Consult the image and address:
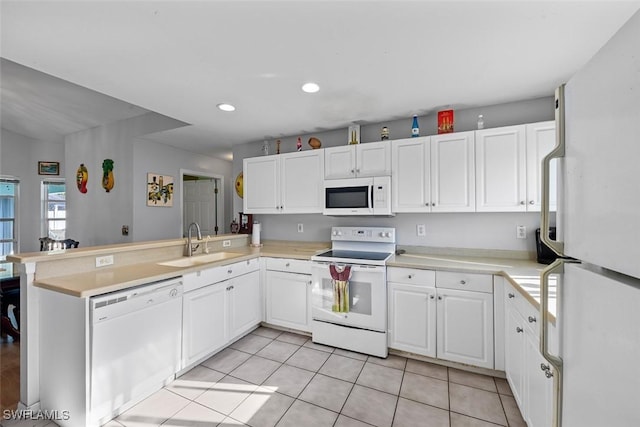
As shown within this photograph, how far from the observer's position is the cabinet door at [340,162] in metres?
2.97

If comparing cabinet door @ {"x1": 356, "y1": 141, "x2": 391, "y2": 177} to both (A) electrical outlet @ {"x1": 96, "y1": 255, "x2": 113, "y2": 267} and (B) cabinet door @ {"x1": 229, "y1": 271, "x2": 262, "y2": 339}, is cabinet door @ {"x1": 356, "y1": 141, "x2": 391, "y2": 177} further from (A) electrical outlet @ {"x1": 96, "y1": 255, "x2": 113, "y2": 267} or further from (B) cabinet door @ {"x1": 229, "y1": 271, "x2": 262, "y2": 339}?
(A) electrical outlet @ {"x1": 96, "y1": 255, "x2": 113, "y2": 267}

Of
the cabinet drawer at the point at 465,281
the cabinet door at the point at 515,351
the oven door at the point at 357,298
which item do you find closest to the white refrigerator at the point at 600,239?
Answer: the cabinet door at the point at 515,351

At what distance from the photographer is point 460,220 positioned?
278cm

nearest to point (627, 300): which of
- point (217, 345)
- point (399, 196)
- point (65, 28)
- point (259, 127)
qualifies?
point (399, 196)

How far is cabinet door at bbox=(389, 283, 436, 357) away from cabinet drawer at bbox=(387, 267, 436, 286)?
41 millimetres

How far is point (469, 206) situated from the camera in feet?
8.20

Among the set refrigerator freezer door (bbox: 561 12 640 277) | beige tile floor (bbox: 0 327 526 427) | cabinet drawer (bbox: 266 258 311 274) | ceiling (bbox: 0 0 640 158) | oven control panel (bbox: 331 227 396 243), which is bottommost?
beige tile floor (bbox: 0 327 526 427)

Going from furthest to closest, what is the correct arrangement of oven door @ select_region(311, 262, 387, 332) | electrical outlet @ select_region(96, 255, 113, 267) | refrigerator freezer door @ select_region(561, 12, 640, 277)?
oven door @ select_region(311, 262, 387, 332)
electrical outlet @ select_region(96, 255, 113, 267)
refrigerator freezer door @ select_region(561, 12, 640, 277)

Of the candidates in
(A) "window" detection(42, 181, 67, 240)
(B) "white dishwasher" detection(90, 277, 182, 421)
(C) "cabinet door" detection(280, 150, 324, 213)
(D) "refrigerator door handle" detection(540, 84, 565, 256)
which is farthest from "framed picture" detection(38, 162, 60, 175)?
(D) "refrigerator door handle" detection(540, 84, 565, 256)

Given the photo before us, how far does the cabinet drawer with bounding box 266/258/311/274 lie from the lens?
287 centimetres

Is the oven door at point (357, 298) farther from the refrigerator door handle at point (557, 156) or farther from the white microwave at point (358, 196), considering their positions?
the refrigerator door handle at point (557, 156)

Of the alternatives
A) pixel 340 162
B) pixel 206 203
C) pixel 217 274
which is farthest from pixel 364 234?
pixel 206 203

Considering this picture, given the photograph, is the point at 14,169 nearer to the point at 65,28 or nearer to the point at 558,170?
the point at 65,28

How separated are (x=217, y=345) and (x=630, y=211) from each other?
2.79m
